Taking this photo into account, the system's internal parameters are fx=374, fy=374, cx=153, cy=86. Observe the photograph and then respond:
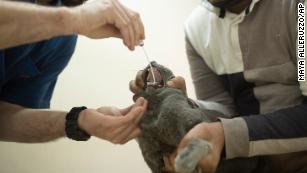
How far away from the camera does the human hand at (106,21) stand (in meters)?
0.79

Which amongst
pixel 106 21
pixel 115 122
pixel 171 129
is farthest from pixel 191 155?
pixel 106 21

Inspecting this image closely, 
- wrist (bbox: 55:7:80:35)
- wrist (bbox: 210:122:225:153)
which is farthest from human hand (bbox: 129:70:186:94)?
wrist (bbox: 55:7:80:35)

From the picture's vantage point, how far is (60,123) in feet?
3.21

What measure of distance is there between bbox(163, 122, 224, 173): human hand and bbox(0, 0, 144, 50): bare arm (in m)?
0.24

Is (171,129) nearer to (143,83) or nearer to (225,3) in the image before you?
(143,83)

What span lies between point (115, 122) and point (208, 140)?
21cm

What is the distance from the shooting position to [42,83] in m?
1.15

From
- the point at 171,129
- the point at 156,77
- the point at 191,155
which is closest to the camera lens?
the point at 191,155

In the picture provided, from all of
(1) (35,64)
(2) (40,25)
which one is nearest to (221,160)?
(2) (40,25)

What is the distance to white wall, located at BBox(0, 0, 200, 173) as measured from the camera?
5.32ft

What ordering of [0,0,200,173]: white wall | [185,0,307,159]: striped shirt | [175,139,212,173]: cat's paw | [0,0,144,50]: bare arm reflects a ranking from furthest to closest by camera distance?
[0,0,200,173]: white wall < [185,0,307,159]: striped shirt < [0,0,144,50]: bare arm < [175,139,212,173]: cat's paw

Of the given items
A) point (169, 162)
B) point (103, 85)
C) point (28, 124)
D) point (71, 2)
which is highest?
point (71, 2)

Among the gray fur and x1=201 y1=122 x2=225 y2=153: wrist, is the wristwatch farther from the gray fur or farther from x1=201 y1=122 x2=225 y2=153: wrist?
x1=201 y1=122 x2=225 y2=153: wrist

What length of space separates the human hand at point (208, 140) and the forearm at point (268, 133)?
2 cm
